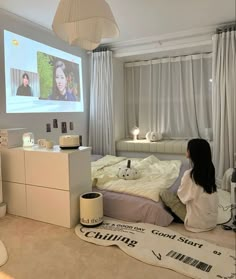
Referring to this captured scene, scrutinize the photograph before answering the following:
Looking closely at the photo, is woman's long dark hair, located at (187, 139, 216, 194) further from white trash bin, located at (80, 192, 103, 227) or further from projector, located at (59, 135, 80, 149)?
projector, located at (59, 135, 80, 149)

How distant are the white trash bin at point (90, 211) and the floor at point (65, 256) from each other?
16 cm

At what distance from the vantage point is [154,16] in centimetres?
331

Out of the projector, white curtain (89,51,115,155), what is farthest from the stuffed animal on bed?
white curtain (89,51,115,155)

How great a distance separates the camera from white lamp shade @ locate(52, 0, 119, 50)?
1.78 metres

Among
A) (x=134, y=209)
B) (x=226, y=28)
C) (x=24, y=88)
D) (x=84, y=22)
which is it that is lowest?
(x=134, y=209)

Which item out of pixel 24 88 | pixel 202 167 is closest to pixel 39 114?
pixel 24 88

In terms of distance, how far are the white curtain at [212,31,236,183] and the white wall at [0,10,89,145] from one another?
2.19 metres

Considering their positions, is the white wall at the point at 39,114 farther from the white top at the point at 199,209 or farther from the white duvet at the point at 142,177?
the white top at the point at 199,209

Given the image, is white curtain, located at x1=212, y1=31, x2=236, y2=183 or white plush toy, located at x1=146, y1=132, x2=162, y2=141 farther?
white plush toy, located at x1=146, y1=132, x2=162, y2=141

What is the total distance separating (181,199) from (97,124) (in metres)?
2.55

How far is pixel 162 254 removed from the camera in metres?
1.86

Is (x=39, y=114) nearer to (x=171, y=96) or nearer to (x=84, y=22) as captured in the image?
(x=84, y=22)

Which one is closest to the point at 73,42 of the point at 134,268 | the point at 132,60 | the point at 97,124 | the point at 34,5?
the point at 34,5

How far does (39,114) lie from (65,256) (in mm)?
2205
